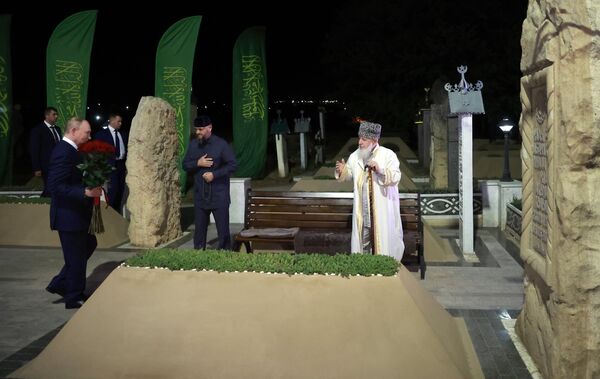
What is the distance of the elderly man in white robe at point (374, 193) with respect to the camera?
680 centimetres

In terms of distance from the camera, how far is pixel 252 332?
458cm

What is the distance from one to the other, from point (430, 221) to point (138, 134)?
5.64 metres

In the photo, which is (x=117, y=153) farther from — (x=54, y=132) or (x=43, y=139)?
(x=43, y=139)

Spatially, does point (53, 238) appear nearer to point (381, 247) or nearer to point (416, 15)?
point (381, 247)

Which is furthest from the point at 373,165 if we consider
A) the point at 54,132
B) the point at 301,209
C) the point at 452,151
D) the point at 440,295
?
the point at 452,151

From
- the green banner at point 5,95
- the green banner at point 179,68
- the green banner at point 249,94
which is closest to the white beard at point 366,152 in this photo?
the green banner at point 179,68

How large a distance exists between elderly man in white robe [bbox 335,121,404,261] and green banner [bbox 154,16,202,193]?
28.1 feet

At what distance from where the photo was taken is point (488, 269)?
8.49 metres

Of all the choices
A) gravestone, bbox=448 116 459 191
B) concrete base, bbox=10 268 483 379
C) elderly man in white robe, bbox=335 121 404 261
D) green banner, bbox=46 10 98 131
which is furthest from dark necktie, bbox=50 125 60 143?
gravestone, bbox=448 116 459 191

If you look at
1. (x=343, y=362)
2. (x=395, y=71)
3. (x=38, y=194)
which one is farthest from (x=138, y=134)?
(x=395, y=71)

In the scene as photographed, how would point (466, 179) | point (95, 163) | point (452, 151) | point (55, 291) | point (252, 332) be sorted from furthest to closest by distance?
point (452, 151)
point (466, 179)
point (55, 291)
point (95, 163)
point (252, 332)

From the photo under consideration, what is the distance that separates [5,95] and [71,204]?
950cm

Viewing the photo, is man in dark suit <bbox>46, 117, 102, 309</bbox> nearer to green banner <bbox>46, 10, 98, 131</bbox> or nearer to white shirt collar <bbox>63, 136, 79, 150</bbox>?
white shirt collar <bbox>63, 136, 79, 150</bbox>

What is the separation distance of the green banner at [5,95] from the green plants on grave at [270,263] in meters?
11.2
